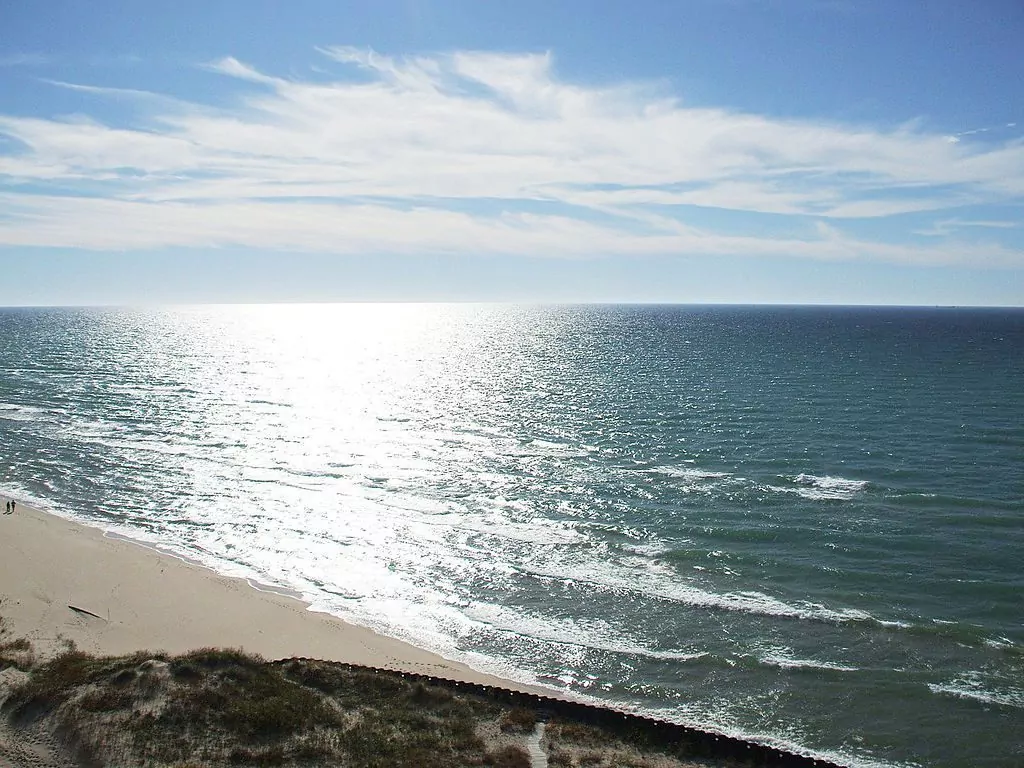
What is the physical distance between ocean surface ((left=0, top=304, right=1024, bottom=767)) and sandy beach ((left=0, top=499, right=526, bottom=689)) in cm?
140

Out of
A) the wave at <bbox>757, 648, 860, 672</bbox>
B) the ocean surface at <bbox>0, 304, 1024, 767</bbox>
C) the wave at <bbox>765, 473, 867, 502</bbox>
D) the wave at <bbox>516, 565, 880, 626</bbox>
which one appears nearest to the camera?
the ocean surface at <bbox>0, 304, 1024, 767</bbox>

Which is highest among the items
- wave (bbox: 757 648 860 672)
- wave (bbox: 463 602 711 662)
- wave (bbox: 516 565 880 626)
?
wave (bbox: 516 565 880 626)

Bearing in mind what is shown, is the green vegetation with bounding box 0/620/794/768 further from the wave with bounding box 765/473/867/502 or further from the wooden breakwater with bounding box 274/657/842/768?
the wave with bounding box 765/473/867/502

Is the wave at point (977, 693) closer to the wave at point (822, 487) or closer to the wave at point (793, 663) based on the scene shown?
the wave at point (793, 663)

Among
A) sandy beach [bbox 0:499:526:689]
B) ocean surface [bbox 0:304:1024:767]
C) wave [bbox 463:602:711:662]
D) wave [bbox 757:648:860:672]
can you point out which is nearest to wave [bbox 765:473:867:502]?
ocean surface [bbox 0:304:1024:767]

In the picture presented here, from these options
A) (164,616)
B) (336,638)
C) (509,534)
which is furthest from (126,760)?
(509,534)

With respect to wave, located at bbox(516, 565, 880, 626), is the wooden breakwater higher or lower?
lower

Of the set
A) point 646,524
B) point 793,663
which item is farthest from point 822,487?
point 793,663

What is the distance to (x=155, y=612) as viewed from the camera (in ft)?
97.2

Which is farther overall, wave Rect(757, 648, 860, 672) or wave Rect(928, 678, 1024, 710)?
wave Rect(757, 648, 860, 672)

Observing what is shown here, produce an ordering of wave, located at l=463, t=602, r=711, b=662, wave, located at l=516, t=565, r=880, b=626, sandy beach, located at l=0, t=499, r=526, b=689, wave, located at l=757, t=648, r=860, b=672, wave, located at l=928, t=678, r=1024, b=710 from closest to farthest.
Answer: wave, located at l=928, t=678, r=1024, b=710
wave, located at l=757, t=648, r=860, b=672
wave, located at l=463, t=602, r=711, b=662
sandy beach, located at l=0, t=499, r=526, b=689
wave, located at l=516, t=565, r=880, b=626

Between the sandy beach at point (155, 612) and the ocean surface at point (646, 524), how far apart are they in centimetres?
140

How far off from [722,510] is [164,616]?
29.0 meters

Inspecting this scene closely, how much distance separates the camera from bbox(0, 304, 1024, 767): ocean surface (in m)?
24.2
